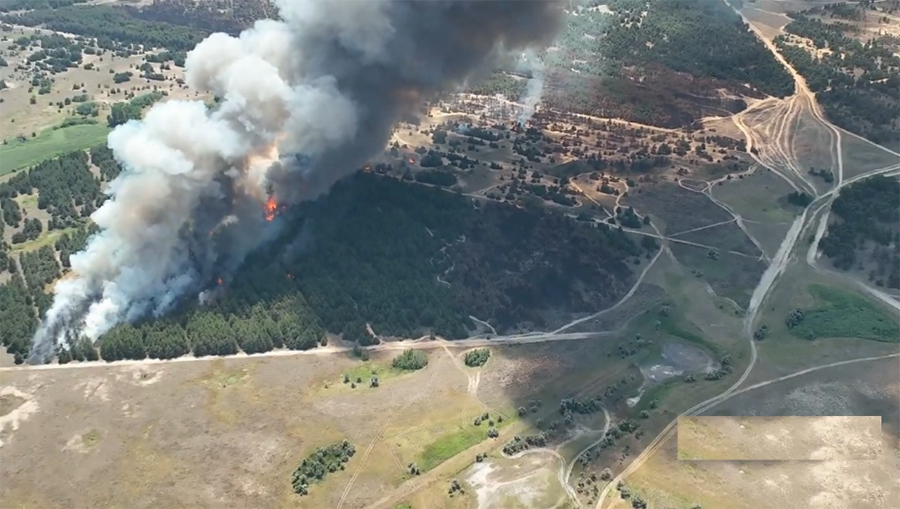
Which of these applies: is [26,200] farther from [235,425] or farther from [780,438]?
[780,438]

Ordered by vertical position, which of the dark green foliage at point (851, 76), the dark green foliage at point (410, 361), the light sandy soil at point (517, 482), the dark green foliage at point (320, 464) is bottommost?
the dark green foliage at point (320, 464)

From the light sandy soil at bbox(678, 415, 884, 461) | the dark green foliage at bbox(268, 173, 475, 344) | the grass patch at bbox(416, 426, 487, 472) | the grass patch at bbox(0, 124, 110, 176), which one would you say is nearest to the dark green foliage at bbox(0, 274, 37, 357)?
the dark green foliage at bbox(268, 173, 475, 344)

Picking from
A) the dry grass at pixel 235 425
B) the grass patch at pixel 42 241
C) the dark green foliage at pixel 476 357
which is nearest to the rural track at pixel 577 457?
the dry grass at pixel 235 425

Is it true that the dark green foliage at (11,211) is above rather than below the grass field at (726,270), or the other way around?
below

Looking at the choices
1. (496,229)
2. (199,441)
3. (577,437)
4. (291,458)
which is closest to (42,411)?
(199,441)

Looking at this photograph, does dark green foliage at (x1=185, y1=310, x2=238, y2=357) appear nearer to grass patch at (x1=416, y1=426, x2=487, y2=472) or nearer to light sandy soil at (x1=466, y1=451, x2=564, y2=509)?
grass patch at (x1=416, y1=426, x2=487, y2=472)

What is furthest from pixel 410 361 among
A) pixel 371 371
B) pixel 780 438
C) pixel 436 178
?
pixel 436 178

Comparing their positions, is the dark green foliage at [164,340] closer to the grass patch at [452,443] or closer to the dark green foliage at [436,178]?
the grass patch at [452,443]

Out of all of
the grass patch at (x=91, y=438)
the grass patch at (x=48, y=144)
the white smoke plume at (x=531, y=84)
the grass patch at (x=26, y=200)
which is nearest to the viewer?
the grass patch at (x=91, y=438)
